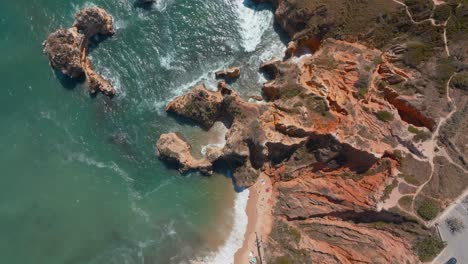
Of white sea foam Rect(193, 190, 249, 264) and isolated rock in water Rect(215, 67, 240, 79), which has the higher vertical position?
isolated rock in water Rect(215, 67, 240, 79)

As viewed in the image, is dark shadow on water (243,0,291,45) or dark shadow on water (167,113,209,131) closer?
dark shadow on water (167,113,209,131)

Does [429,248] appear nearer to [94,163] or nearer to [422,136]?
[422,136]

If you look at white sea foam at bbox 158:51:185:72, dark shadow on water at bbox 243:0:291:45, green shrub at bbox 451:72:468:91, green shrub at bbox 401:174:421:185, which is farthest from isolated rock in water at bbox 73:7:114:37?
green shrub at bbox 451:72:468:91

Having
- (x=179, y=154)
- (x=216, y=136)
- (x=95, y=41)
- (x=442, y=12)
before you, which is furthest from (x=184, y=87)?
(x=442, y=12)

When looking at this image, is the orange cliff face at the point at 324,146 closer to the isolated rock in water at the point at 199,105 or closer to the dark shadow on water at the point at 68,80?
the isolated rock in water at the point at 199,105

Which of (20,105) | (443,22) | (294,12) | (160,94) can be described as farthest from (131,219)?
(443,22)

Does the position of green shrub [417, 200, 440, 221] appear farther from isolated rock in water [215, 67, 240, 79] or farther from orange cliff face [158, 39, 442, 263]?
isolated rock in water [215, 67, 240, 79]

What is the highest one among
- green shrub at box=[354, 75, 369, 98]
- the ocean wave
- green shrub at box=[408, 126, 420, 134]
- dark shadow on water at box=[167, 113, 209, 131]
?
green shrub at box=[354, 75, 369, 98]
